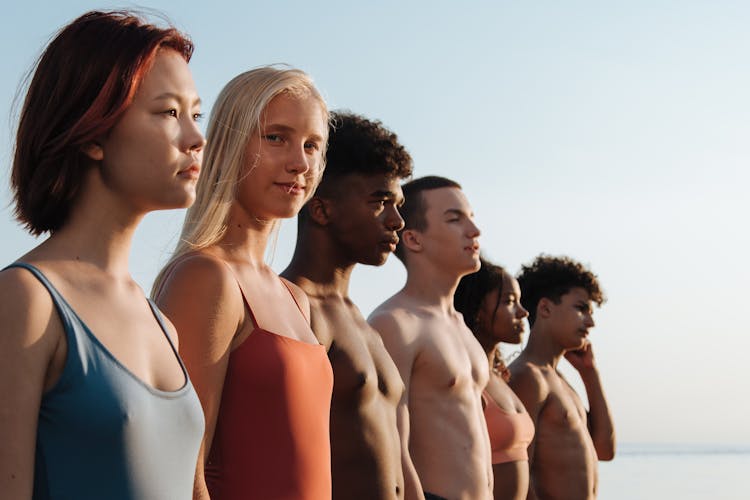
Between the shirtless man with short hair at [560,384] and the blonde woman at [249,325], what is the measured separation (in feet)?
16.9

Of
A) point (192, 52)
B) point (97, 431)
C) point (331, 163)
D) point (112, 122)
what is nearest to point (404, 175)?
point (331, 163)

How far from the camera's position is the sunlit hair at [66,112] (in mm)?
2807

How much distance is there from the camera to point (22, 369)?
2.51 metres

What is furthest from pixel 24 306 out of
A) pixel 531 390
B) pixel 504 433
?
pixel 531 390

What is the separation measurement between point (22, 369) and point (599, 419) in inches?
337

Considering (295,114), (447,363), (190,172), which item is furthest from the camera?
Result: (447,363)

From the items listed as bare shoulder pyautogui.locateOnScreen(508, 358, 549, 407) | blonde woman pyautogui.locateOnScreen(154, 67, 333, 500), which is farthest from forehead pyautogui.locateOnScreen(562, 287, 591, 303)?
blonde woman pyautogui.locateOnScreen(154, 67, 333, 500)

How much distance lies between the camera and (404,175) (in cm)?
567

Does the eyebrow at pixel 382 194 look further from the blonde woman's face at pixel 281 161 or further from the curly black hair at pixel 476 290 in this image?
the curly black hair at pixel 476 290

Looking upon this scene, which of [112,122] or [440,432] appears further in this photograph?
[440,432]

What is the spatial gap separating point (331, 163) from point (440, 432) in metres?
1.72

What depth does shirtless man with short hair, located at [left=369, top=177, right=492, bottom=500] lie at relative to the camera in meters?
6.25

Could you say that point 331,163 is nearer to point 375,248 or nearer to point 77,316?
point 375,248

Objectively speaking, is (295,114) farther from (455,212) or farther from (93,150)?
(455,212)
